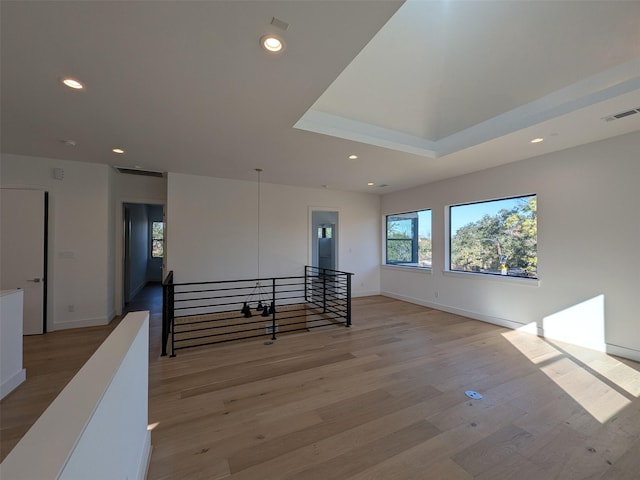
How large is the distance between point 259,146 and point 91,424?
10.9 feet

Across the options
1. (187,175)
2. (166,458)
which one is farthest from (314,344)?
(187,175)

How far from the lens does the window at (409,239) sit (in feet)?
19.6

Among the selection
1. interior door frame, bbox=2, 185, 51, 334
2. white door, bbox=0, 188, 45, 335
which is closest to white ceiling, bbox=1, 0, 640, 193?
interior door frame, bbox=2, 185, 51, 334

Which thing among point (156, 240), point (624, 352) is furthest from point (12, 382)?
point (156, 240)

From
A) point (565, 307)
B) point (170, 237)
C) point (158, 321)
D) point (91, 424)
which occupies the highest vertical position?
point (170, 237)

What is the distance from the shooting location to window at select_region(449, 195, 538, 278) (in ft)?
13.7

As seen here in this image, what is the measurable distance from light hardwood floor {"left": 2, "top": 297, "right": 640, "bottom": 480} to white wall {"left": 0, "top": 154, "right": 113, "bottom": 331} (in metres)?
2.04

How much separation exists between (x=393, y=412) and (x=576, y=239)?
3.51 m

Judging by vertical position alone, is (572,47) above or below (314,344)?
above

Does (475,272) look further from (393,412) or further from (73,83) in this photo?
(73,83)

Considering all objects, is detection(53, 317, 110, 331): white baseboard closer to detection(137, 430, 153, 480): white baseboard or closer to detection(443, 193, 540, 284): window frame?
detection(137, 430, 153, 480): white baseboard

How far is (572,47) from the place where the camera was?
2.15m

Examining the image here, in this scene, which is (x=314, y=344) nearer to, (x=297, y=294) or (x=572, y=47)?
(x=297, y=294)

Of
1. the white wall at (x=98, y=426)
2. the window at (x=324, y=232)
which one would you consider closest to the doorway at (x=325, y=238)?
the window at (x=324, y=232)
